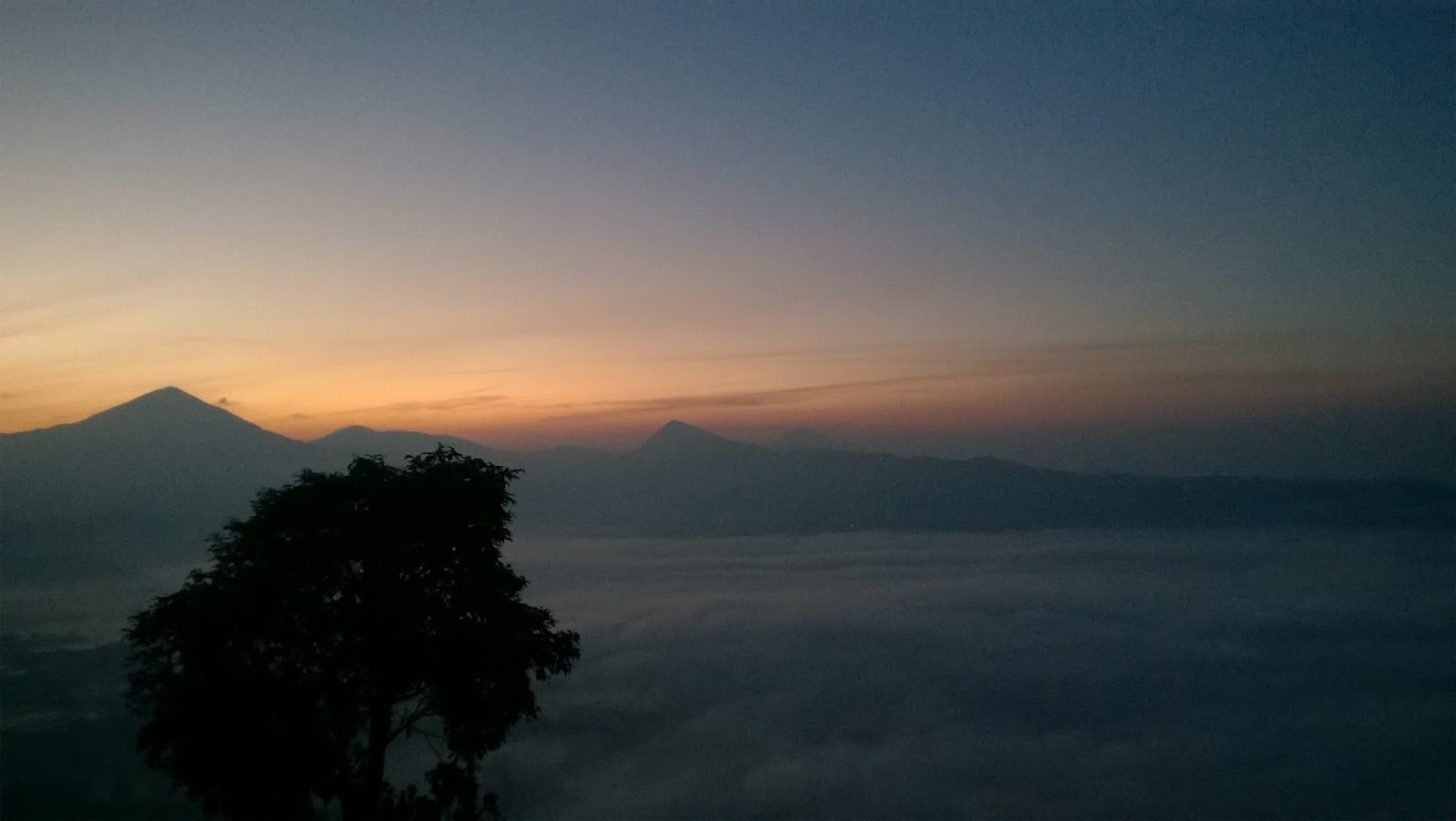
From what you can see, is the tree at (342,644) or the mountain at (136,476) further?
the mountain at (136,476)

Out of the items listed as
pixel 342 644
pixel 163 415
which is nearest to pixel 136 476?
pixel 163 415

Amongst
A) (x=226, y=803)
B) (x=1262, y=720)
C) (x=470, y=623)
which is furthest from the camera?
(x=1262, y=720)

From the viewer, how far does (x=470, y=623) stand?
1232 cm

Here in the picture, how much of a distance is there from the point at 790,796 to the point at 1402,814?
1805 inches

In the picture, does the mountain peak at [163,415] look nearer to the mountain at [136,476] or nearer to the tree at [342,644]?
the mountain at [136,476]

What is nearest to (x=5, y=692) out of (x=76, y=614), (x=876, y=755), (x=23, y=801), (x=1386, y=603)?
(x=76, y=614)

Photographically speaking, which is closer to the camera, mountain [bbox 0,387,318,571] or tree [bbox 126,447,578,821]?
tree [bbox 126,447,578,821]

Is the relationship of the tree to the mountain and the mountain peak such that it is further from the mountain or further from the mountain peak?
the mountain peak

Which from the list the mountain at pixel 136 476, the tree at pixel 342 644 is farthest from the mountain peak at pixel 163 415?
the tree at pixel 342 644

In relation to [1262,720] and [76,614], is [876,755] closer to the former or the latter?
[1262,720]

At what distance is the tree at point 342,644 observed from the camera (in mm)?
11242

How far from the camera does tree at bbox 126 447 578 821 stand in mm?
11242

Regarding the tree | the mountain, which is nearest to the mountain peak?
the mountain

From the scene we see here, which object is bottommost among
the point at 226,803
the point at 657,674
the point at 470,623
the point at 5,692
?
the point at 657,674
